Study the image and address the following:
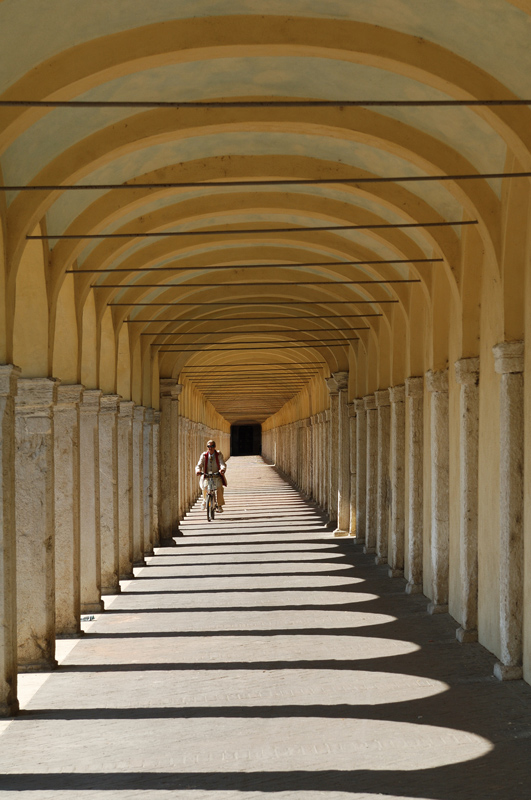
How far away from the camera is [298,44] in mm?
8789

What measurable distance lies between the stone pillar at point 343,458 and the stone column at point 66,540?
1307 cm

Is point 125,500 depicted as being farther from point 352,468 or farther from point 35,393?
point 352,468

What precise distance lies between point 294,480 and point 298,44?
42.5 m

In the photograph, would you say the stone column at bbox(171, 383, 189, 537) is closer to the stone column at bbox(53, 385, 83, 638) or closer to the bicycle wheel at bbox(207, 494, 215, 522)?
the bicycle wheel at bbox(207, 494, 215, 522)

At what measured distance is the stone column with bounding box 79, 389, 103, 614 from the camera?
14289 millimetres

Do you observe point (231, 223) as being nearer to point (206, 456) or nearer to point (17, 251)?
point (17, 251)

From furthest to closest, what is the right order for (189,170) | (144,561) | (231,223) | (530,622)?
(144,561), (231,223), (189,170), (530,622)

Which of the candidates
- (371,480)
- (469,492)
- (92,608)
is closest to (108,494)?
(92,608)

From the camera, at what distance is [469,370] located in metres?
12.1

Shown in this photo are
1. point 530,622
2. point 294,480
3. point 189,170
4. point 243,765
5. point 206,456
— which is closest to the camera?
point 243,765

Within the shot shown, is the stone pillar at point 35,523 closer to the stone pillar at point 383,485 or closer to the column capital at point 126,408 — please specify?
the column capital at point 126,408

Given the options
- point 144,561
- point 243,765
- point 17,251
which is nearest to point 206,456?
point 144,561

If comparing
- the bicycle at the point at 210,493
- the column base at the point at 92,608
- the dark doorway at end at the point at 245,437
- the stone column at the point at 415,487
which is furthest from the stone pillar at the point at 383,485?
the dark doorway at end at the point at 245,437

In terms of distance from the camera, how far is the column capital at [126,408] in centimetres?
1858
